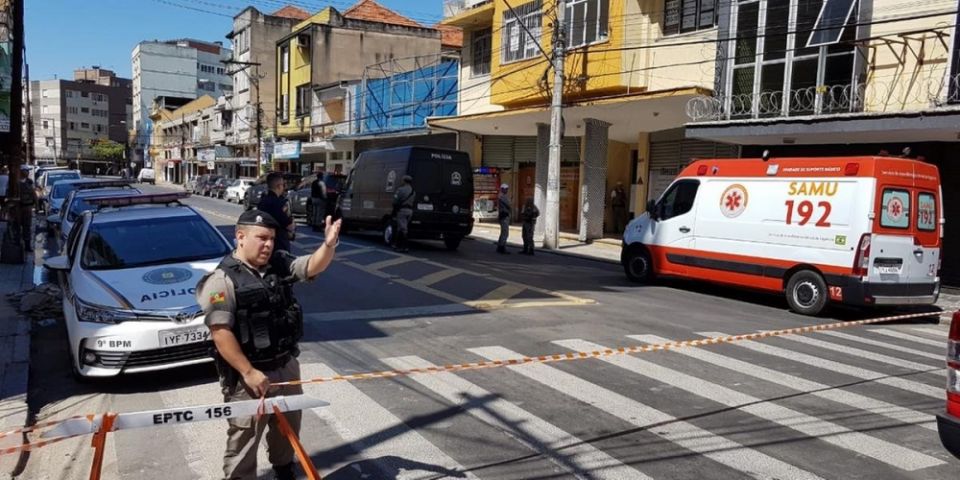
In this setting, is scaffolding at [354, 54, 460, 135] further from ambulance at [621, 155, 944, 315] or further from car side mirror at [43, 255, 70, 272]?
car side mirror at [43, 255, 70, 272]

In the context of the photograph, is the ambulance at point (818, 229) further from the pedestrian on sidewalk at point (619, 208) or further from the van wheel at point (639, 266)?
the pedestrian on sidewalk at point (619, 208)

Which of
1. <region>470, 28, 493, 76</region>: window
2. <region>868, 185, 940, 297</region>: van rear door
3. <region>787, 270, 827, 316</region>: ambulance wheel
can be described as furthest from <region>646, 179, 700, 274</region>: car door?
<region>470, 28, 493, 76</region>: window

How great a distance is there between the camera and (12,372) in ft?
21.0

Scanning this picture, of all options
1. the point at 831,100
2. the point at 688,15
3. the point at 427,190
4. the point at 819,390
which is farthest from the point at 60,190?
the point at 819,390

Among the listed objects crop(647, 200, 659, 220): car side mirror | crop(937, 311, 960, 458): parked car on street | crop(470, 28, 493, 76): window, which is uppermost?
crop(470, 28, 493, 76): window

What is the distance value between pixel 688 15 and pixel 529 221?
7124 millimetres

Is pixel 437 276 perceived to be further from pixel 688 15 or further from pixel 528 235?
pixel 688 15

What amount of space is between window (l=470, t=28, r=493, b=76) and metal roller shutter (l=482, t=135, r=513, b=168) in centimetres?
304

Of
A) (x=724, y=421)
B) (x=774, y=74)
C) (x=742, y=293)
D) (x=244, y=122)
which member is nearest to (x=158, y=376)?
(x=724, y=421)

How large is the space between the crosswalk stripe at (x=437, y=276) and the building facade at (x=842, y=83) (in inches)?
291

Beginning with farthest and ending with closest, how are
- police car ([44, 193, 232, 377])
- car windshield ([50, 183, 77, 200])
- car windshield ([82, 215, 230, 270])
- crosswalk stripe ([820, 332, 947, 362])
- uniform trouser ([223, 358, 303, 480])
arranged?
car windshield ([50, 183, 77, 200]) → crosswalk stripe ([820, 332, 947, 362]) → car windshield ([82, 215, 230, 270]) → police car ([44, 193, 232, 377]) → uniform trouser ([223, 358, 303, 480])

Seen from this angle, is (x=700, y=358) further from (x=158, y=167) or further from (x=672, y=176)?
(x=158, y=167)

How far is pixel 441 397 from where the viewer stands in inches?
237

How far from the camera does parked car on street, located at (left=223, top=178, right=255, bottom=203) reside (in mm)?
40562
